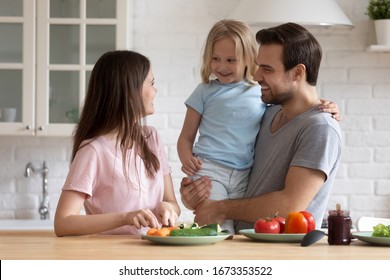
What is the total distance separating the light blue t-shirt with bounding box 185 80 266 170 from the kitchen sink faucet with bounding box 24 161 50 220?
147 centimetres

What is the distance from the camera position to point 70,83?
185 inches

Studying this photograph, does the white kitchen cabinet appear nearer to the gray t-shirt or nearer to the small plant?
the small plant

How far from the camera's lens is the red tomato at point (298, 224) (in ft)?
8.92

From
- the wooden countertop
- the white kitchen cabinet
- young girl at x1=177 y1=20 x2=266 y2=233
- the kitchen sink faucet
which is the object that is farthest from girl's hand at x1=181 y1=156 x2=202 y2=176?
the kitchen sink faucet

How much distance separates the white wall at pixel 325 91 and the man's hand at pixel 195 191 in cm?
138

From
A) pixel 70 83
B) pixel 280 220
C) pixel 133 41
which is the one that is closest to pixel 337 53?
pixel 133 41

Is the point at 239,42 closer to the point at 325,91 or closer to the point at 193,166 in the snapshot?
the point at 193,166

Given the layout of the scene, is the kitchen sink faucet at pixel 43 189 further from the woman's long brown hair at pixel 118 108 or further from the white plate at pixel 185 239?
the white plate at pixel 185 239

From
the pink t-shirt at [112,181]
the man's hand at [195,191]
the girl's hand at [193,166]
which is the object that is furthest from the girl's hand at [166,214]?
the girl's hand at [193,166]

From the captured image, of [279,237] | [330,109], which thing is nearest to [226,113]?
[330,109]

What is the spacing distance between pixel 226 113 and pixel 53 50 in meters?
1.42

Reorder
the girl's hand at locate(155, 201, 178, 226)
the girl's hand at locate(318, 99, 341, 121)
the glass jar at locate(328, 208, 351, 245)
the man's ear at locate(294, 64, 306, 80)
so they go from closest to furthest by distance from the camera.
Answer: the glass jar at locate(328, 208, 351, 245) < the girl's hand at locate(155, 201, 178, 226) < the girl's hand at locate(318, 99, 341, 121) < the man's ear at locate(294, 64, 306, 80)

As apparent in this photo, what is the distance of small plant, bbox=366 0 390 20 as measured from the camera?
4781 millimetres

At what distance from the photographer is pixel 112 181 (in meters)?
3.03
